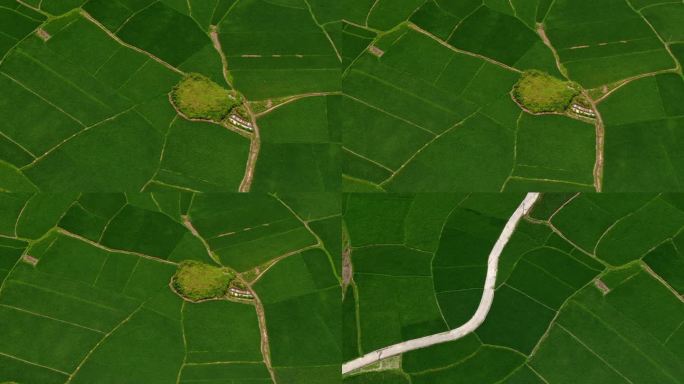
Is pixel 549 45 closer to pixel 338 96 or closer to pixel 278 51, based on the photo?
pixel 338 96

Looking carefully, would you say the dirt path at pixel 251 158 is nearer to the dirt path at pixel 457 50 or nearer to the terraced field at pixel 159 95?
the terraced field at pixel 159 95

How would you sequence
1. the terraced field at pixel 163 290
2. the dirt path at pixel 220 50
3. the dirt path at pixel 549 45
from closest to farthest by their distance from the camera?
the terraced field at pixel 163 290 < the dirt path at pixel 220 50 < the dirt path at pixel 549 45

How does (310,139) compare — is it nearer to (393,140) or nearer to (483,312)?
(393,140)

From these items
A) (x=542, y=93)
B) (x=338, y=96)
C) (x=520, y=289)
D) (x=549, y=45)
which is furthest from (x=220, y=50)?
(x=520, y=289)

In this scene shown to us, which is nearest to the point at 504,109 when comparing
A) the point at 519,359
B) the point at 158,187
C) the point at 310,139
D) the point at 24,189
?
the point at 310,139

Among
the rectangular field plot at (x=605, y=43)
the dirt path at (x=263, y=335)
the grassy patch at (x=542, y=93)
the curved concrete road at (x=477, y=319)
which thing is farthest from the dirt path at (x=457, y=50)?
the dirt path at (x=263, y=335)

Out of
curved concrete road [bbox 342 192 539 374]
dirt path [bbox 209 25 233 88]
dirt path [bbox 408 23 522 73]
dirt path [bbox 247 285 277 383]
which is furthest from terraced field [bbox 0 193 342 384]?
dirt path [bbox 408 23 522 73]

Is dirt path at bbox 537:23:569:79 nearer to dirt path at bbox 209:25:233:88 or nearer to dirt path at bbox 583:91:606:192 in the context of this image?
dirt path at bbox 583:91:606:192
